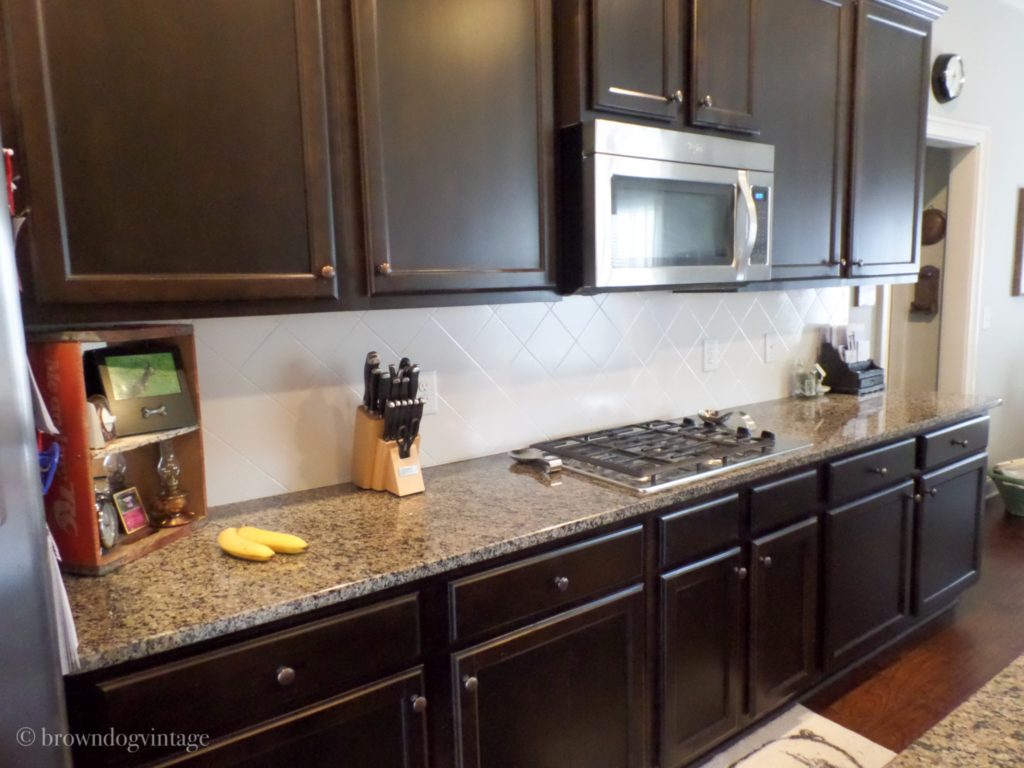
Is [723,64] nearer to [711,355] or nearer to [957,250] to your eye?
[711,355]

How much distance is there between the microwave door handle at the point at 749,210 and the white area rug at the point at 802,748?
150 centimetres

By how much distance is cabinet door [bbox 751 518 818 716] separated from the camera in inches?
79.9

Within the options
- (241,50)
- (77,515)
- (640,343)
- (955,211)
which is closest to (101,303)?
(77,515)

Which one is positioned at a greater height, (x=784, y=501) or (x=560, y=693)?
(x=784, y=501)

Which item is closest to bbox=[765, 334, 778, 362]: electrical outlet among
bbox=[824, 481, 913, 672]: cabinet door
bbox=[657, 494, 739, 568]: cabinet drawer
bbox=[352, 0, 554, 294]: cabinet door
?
bbox=[824, 481, 913, 672]: cabinet door

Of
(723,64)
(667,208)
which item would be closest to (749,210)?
(667,208)

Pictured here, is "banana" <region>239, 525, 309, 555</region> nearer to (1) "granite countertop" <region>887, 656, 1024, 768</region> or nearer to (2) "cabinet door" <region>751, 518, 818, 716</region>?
(1) "granite countertop" <region>887, 656, 1024, 768</region>

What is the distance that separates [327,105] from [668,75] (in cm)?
102

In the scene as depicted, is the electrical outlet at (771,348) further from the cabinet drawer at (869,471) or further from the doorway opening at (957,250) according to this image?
the doorway opening at (957,250)

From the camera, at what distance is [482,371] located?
210 centimetres

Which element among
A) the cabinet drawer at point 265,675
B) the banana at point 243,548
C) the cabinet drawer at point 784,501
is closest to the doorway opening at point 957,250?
the cabinet drawer at point 784,501

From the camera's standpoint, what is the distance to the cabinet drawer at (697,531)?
5.78 feet

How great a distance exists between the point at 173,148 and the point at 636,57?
122 centimetres

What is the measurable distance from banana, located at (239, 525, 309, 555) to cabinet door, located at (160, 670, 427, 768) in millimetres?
299
